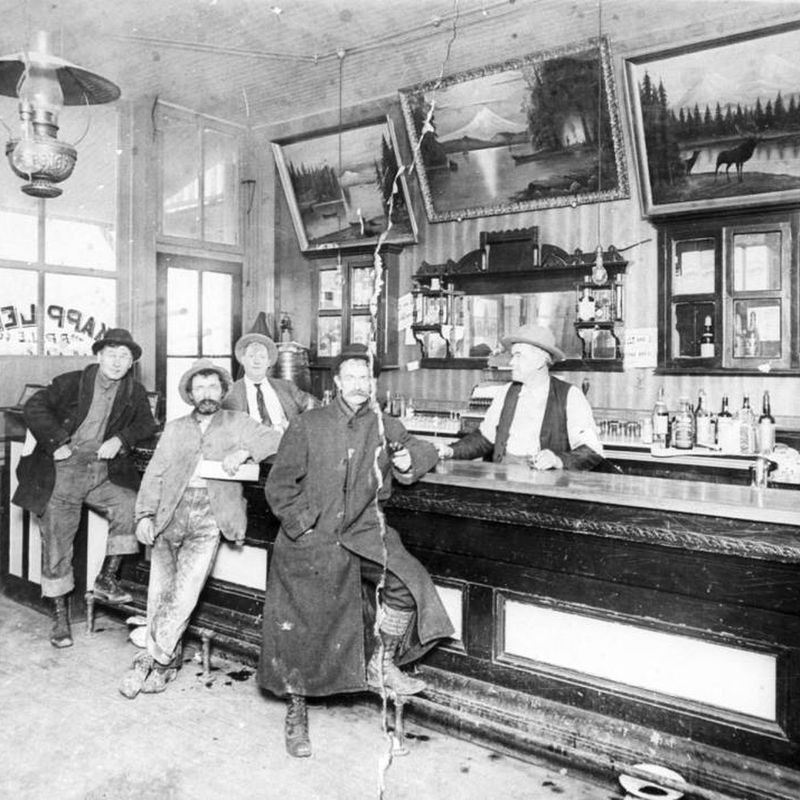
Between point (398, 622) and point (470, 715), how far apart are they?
1.37ft

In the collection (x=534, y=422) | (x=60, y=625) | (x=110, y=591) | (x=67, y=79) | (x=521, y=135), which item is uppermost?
(x=521, y=135)

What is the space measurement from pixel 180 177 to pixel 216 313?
1207 mm

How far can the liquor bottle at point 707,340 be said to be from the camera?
5180 mm

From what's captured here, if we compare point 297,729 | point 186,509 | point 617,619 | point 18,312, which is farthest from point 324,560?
point 18,312

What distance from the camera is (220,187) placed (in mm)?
7133

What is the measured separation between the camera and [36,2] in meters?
Result: 4.70

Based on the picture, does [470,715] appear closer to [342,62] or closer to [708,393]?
[708,393]

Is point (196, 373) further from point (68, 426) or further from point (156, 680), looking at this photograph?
point (156, 680)

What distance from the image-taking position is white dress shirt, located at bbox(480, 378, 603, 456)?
12.1 ft

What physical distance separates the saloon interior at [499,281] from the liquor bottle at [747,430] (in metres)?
0.03

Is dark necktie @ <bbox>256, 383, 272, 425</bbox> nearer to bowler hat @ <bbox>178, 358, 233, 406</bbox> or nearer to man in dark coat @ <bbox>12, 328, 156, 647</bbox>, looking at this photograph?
man in dark coat @ <bbox>12, 328, 156, 647</bbox>

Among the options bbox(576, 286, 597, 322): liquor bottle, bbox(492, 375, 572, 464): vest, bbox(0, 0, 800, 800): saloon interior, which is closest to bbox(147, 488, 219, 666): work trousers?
bbox(0, 0, 800, 800): saloon interior

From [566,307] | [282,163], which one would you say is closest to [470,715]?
[566,307]

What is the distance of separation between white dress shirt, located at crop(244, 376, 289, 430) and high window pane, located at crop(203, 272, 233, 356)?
2236 millimetres
